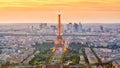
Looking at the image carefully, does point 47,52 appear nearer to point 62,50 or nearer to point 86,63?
point 62,50

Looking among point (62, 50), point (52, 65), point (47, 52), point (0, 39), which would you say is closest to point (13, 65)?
point (52, 65)

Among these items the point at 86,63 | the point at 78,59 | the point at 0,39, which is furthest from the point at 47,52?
the point at 0,39

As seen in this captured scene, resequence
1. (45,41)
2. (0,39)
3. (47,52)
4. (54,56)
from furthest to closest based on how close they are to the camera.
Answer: (0,39) < (45,41) < (47,52) < (54,56)

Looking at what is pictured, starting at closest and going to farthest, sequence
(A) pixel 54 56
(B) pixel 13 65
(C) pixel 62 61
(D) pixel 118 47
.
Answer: (B) pixel 13 65, (C) pixel 62 61, (A) pixel 54 56, (D) pixel 118 47

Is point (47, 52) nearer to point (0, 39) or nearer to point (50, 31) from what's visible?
point (0, 39)

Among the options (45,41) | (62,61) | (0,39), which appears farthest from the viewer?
(0,39)

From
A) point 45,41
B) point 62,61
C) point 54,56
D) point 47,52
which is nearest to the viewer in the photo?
point 62,61

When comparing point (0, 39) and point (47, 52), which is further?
point (0, 39)

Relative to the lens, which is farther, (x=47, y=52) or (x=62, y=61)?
(x=47, y=52)
